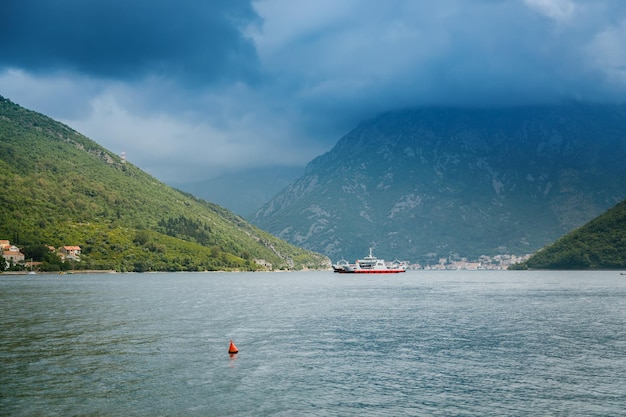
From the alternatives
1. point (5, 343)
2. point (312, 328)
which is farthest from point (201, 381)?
point (312, 328)

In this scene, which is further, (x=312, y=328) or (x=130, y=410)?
(x=312, y=328)

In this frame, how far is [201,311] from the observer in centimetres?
11969

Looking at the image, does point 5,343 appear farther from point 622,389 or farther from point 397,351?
point 622,389

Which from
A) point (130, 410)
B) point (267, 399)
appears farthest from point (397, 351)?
point (130, 410)

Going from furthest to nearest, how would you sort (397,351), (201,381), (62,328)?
(62,328), (397,351), (201,381)

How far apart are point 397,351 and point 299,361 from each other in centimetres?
1277

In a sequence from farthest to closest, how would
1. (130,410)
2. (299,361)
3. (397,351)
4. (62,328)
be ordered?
1. (62,328)
2. (397,351)
3. (299,361)
4. (130,410)

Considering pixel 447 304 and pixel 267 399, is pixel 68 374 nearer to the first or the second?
pixel 267 399

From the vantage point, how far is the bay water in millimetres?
46031

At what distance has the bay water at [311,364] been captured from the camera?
46.0m

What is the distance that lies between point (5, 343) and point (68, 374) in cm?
2165

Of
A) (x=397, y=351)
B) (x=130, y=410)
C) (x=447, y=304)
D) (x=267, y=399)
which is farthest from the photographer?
(x=447, y=304)

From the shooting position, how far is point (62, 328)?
3472 inches

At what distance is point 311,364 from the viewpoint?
62469 mm
